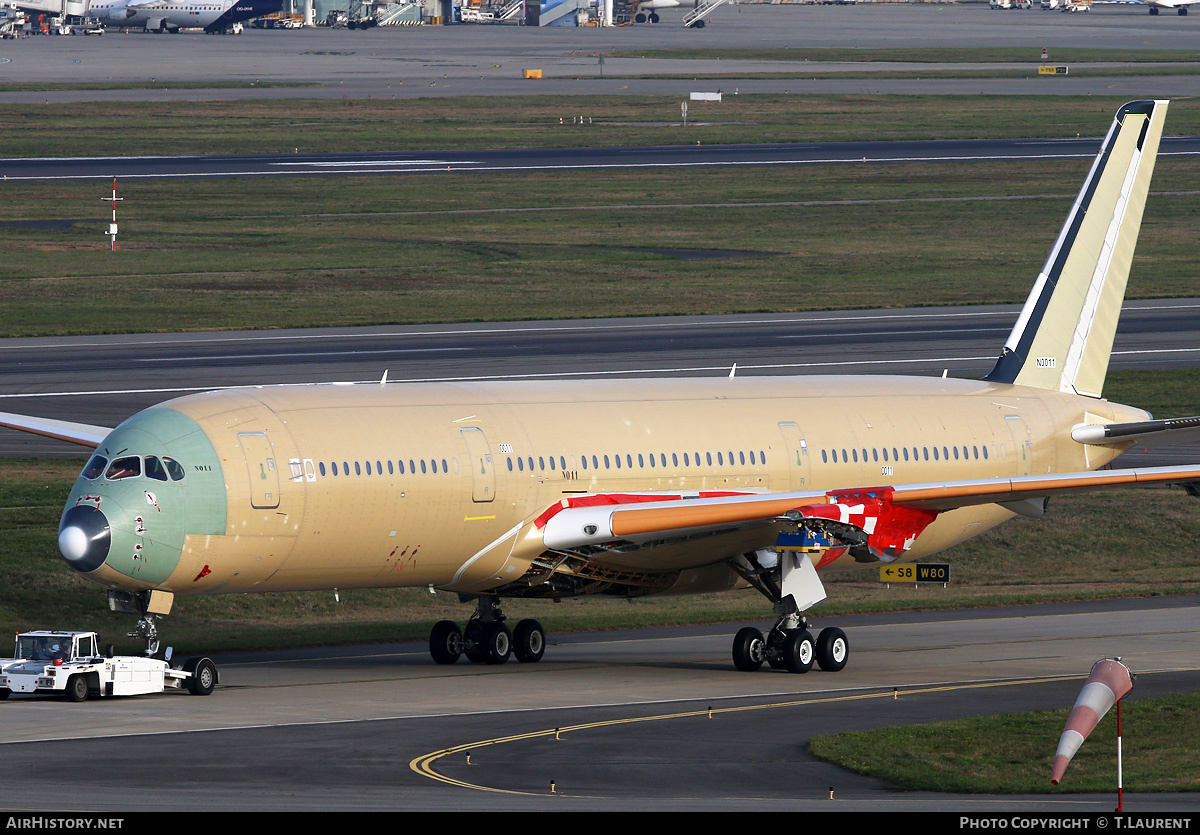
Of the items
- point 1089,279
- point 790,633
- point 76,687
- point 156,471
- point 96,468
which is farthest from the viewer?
point 1089,279

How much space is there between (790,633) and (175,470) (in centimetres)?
1365

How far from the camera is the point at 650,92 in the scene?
192125mm

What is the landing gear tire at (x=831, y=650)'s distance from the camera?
41531 mm

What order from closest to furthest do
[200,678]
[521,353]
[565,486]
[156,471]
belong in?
[156,471] < [200,678] < [565,486] < [521,353]

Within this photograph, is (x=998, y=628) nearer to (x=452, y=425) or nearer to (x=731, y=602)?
(x=731, y=602)

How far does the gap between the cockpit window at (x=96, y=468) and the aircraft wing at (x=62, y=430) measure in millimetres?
7256

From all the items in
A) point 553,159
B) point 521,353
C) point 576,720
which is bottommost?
point 576,720

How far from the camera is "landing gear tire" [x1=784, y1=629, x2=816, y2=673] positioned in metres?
41.3

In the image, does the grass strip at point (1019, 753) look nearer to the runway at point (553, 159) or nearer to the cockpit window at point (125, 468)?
the cockpit window at point (125, 468)

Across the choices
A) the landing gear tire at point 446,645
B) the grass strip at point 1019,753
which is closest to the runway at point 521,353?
the landing gear tire at point 446,645

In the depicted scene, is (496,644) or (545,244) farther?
(545,244)

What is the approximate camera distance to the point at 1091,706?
22.6 metres

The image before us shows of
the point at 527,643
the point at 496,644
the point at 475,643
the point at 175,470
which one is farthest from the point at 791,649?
the point at 175,470

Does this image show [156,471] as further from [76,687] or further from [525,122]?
[525,122]
